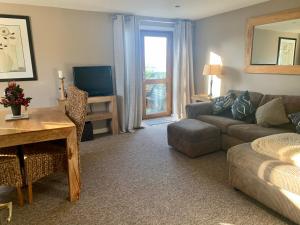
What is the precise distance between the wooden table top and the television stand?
142 cm

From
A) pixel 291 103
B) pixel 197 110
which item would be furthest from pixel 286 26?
pixel 197 110

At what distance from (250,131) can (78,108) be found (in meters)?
2.24

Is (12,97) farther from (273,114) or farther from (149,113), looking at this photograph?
(149,113)

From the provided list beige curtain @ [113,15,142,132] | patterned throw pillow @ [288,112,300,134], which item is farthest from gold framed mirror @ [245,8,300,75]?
beige curtain @ [113,15,142,132]

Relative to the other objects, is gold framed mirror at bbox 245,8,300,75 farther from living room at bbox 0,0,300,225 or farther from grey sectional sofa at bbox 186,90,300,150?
grey sectional sofa at bbox 186,90,300,150

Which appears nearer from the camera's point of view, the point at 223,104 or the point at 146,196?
the point at 146,196

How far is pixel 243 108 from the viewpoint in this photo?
137 inches

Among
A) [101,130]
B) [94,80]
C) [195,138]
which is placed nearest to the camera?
[195,138]

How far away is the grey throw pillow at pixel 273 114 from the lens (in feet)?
10.1

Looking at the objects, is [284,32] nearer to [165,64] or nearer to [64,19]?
[165,64]

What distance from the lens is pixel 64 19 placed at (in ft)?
13.0

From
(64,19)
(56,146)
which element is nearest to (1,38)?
(64,19)

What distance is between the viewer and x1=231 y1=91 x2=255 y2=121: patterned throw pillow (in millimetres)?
3465

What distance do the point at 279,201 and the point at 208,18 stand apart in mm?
4063
